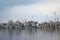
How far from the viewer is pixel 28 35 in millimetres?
1494

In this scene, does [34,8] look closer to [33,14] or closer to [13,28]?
[33,14]

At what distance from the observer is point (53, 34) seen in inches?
57.1

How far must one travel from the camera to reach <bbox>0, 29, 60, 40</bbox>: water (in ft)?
4.76

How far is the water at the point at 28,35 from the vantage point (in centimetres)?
145

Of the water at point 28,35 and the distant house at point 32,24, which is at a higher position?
the distant house at point 32,24

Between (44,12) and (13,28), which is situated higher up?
(44,12)

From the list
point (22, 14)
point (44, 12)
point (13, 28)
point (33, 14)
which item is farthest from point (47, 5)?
point (13, 28)

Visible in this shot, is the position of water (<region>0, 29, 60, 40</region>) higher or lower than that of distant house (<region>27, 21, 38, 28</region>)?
lower

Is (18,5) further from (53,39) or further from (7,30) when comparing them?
(53,39)

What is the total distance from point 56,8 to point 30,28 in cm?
39

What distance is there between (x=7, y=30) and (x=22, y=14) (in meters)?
0.27

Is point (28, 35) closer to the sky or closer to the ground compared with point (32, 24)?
closer to the ground

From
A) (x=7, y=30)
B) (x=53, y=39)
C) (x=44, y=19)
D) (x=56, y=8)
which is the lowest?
(x=53, y=39)

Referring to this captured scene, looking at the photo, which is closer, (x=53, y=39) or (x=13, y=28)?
(x=53, y=39)
